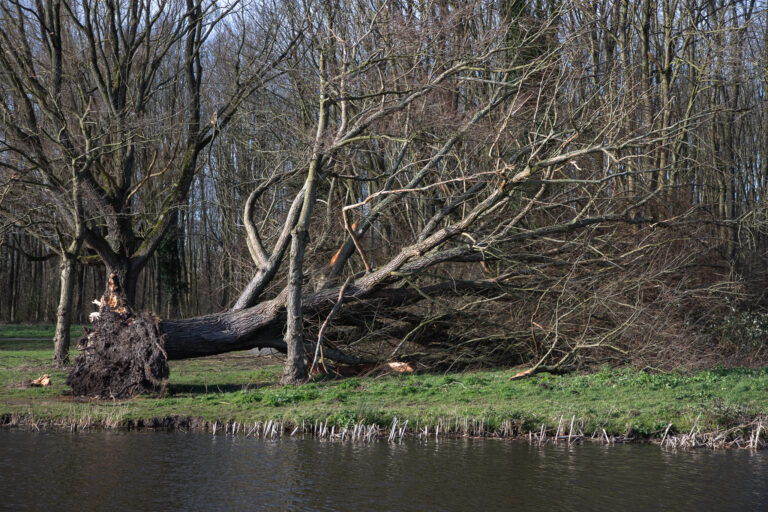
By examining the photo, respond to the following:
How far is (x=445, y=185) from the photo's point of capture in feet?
56.9

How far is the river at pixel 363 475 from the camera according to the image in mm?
7012

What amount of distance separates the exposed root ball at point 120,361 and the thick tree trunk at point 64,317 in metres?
3.74

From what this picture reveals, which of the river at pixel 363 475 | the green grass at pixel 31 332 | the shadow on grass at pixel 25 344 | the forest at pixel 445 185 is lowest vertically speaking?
the river at pixel 363 475

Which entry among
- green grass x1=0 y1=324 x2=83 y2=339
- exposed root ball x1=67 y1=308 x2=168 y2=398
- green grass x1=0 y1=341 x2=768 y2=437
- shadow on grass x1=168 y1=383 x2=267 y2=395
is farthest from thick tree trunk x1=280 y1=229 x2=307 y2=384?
green grass x1=0 y1=324 x2=83 y2=339

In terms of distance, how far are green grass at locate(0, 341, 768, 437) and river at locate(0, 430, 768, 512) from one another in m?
0.72

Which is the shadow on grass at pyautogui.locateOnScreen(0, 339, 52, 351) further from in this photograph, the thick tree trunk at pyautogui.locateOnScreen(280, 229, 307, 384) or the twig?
the thick tree trunk at pyautogui.locateOnScreen(280, 229, 307, 384)

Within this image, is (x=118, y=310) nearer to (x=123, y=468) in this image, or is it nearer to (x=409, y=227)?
(x=123, y=468)

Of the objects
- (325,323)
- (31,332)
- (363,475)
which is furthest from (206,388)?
(31,332)

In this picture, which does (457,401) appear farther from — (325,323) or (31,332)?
(31,332)

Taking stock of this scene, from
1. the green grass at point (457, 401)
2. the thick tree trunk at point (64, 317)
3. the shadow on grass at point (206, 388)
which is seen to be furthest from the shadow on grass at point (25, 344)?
the shadow on grass at point (206, 388)

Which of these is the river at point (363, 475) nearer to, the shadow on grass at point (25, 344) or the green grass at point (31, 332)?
the shadow on grass at point (25, 344)

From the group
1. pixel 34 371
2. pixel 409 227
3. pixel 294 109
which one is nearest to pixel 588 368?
pixel 409 227

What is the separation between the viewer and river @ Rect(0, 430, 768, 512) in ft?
23.0

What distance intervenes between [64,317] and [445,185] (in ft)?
30.2
